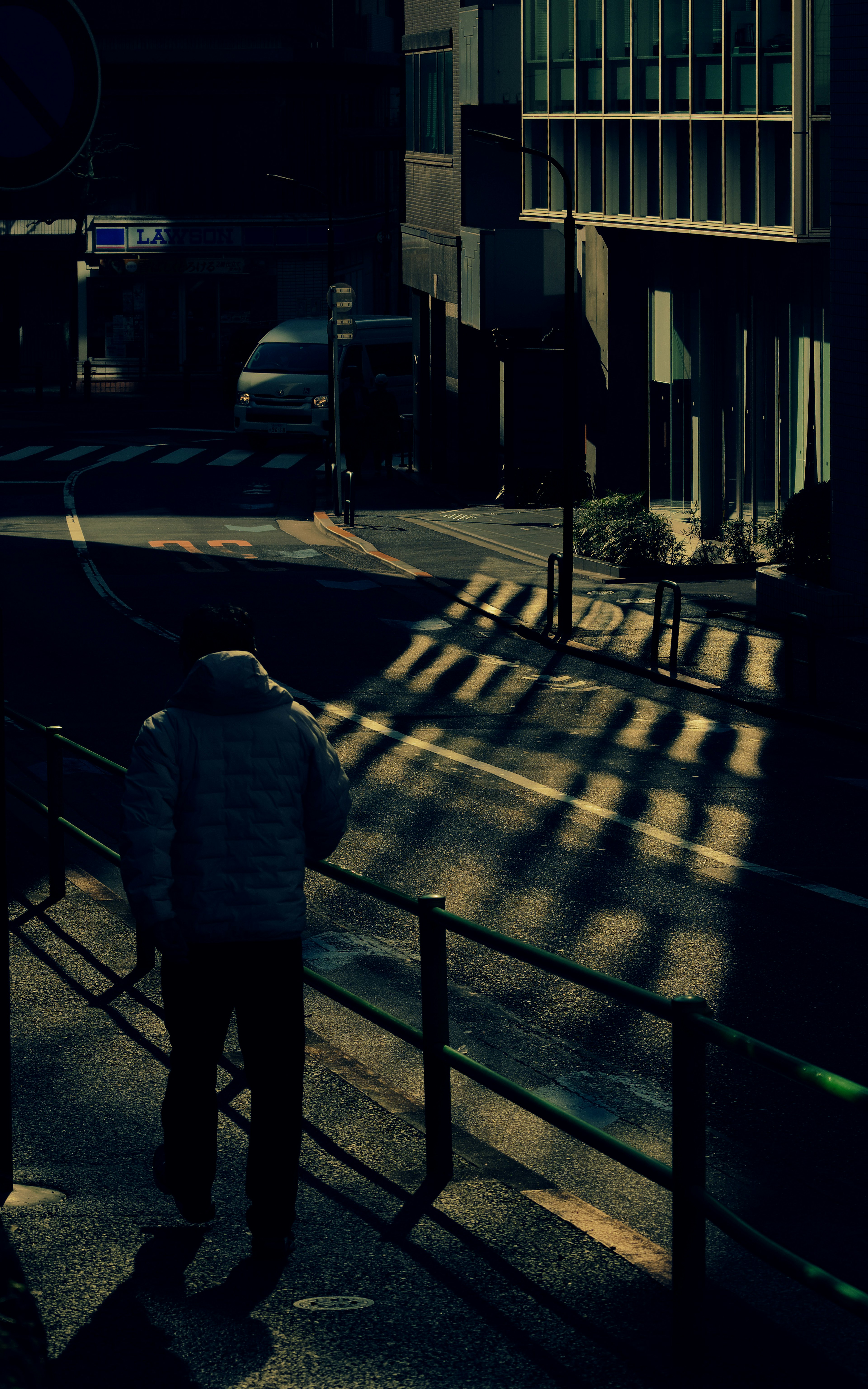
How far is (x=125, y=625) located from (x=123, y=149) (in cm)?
4376

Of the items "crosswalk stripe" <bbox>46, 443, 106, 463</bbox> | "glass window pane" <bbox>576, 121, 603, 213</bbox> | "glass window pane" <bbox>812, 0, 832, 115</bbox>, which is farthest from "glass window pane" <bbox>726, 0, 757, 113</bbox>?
"crosswalk stripe" <bbox>46, 443, 106, 463</bbox>

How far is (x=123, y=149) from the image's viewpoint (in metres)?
64.4

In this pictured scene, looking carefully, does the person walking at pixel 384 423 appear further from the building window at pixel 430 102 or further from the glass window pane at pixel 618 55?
the glass window pane at pixel 618 55

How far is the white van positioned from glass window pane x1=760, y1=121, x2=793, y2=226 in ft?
64.7

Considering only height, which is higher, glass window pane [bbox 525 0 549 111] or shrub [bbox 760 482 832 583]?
glass window pane [bbox 525 0 549 111]

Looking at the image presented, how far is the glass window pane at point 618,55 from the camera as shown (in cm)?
3009

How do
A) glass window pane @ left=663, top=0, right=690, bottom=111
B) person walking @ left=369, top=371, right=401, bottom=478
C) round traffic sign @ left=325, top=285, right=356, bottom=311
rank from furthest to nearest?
1. person walking @ left=369, top=371, right=401, bottom=478
2. round traffic sign @ left=325, top=285, right=356, bottom=311
3. glass window pane @ left=663, top=0, right=690, bottom=111

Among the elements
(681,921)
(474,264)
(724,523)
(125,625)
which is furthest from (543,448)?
(681,921)

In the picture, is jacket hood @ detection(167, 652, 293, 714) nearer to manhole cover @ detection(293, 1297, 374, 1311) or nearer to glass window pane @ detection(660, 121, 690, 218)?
manhole cover @ detection(293, 1297, 374, 1311)

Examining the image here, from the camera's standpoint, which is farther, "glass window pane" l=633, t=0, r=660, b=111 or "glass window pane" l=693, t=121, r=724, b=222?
"glass window pane" l=633, t=0, r=660, b=111

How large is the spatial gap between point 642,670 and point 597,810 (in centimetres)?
718

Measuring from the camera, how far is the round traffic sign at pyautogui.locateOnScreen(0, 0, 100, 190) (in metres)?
5.08

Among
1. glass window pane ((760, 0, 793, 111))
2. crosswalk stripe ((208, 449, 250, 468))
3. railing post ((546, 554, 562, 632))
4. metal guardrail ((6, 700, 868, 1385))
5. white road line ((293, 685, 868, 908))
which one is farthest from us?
crosswalk stripe ((208, 449, 250, 468))

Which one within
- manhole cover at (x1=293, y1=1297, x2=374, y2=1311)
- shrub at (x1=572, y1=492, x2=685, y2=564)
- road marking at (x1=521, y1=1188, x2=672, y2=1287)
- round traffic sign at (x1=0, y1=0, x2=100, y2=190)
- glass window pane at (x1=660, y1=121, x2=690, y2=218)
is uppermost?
glass window pane at (x1=660, y1=121, x2=690, y2=218)
